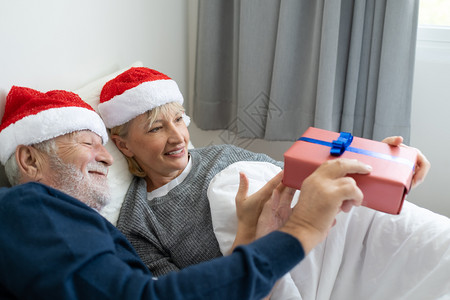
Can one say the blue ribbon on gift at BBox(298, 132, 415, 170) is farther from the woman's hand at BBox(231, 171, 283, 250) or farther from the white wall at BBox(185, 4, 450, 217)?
the white wall at BBox(185, 4, 450, 217)

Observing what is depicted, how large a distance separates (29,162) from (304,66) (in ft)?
4.60

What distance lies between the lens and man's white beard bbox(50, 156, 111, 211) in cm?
117

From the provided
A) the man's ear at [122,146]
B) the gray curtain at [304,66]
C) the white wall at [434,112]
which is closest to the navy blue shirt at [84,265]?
the man's ear at [122,146]

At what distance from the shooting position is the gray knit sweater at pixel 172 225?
1.36m

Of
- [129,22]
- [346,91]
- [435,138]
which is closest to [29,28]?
[129,22]

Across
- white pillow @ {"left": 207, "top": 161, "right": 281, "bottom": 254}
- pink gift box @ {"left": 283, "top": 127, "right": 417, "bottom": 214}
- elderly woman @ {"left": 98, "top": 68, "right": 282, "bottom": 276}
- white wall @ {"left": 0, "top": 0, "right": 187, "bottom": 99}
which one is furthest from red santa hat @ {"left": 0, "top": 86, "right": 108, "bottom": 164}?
pink gift box @ {"left": 283, "top": 127, "right": 417, "bottom": 214}

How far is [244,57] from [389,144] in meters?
1.17

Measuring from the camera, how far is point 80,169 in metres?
1.20

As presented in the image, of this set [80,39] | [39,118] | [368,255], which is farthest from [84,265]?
[80,39]

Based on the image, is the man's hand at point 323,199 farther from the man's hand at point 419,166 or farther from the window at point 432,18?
the window at point 432,18

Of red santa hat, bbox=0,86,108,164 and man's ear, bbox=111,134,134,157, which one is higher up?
red santa hat, bbox=0,86,108,164

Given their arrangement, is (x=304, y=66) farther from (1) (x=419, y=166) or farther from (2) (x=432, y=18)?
(1) (x=419, y=166)

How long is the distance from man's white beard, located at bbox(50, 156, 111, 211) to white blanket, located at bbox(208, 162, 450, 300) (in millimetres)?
360

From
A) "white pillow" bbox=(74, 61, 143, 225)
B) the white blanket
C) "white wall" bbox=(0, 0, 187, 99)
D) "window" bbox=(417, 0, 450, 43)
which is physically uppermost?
"window" bbox=(417, 0, 450, 43)
